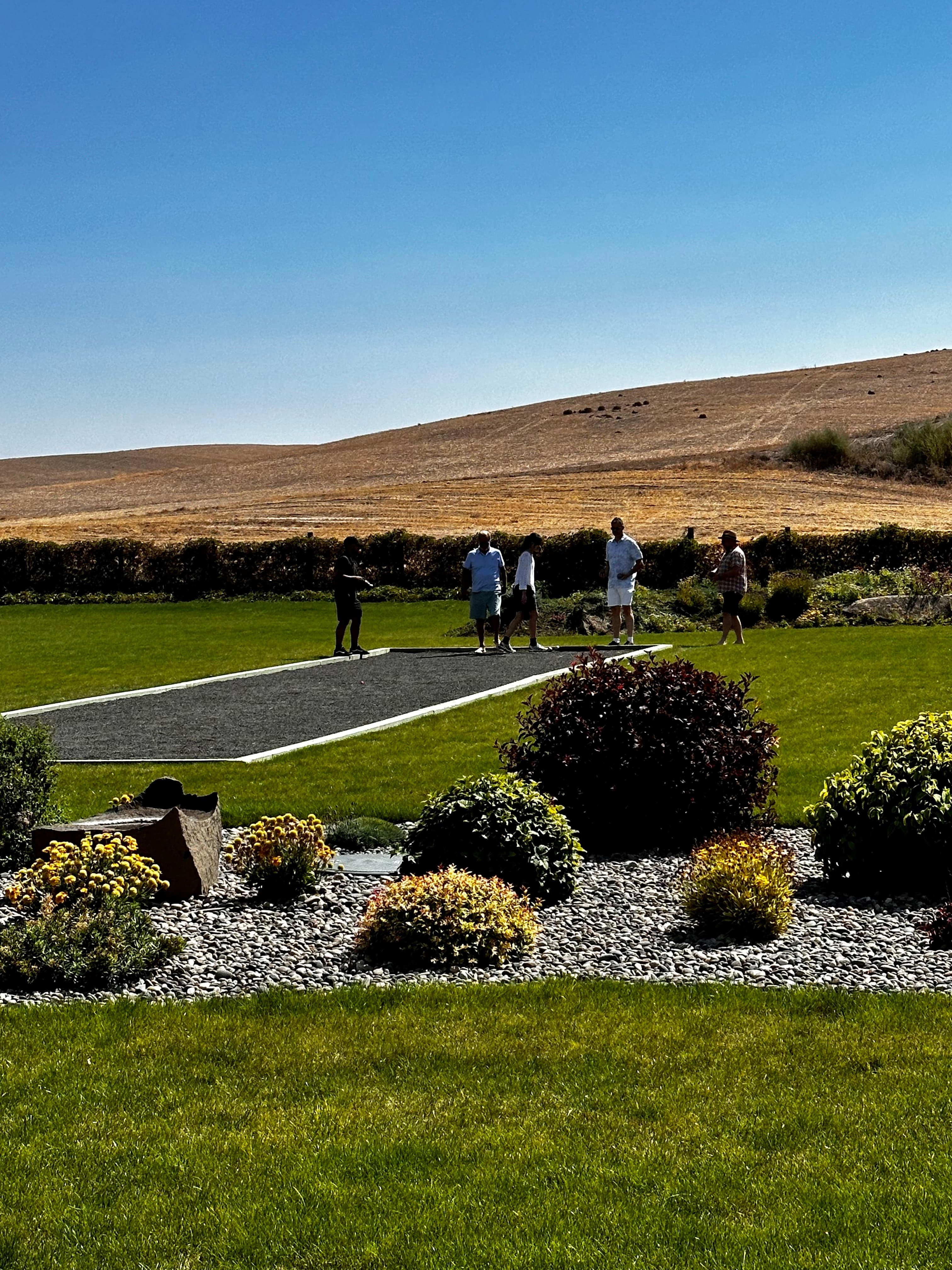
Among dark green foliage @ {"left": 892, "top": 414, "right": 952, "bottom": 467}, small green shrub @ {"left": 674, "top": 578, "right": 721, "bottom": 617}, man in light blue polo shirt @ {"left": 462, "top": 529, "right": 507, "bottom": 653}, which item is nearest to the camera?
man in light blue polo shirt @ {"left": 462, "top": 529, "right": 507, "bottom": 653}

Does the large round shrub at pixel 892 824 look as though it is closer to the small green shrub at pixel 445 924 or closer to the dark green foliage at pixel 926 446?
the small green shrub at pixel 445 924

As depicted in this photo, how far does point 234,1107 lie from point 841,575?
1118 inches

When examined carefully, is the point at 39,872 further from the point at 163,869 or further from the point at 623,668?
the point at 623,668

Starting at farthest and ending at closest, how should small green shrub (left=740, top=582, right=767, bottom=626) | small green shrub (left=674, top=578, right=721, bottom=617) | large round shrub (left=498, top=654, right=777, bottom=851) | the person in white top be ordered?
1. small green shrub (left=674, top=578, right=721, bottom=617)
2. small green shrub (left=740, top=582, right=767, bottom=626)
3. the person in white top
4. large round shrub (left=498, top=654, right=777, bottom=851)

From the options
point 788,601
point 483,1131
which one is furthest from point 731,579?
point 483,1131

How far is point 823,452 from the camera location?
71.7 meters

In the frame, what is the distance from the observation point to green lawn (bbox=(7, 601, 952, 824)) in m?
10.8

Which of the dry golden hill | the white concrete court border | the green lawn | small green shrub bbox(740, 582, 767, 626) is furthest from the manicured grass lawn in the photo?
the dry golden hill

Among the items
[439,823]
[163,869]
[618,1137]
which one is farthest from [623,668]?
[618,1137]

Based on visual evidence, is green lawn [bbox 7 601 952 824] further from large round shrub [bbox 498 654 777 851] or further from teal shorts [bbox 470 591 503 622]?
teal shorts [bbox 470 591 503 622]

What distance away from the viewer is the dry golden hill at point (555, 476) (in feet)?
177

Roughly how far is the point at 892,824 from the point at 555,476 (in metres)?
65.4

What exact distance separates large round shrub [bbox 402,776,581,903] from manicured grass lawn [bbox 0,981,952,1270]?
60.8 inches

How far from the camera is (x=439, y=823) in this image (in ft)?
25.5
